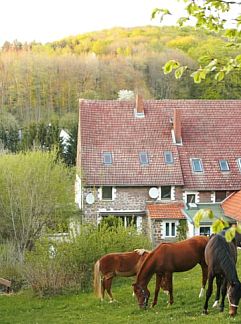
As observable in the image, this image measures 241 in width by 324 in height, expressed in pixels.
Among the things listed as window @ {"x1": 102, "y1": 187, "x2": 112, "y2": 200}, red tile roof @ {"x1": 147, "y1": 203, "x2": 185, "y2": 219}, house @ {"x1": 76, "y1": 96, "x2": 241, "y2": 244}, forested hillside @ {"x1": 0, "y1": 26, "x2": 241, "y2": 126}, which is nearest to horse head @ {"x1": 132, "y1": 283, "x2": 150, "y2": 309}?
house @ {"x1": 76, "y1": 96, "x2": 241, "y2": 244}

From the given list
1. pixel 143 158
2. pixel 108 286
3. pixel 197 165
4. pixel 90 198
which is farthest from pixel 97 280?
pixel 197 165

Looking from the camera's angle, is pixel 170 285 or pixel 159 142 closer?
pixel 170 285

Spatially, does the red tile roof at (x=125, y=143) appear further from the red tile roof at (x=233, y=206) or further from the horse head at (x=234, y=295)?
the horse head at (x=234, y=295)

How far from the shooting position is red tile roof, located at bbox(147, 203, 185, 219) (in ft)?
92.5

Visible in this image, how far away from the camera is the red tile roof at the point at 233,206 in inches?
1058

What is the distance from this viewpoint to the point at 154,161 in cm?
3031

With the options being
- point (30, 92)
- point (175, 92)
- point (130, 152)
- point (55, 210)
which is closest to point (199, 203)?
point (130, 152)

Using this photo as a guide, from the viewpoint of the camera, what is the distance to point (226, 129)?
3209 cm

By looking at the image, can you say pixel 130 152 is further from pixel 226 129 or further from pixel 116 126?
pixel 226 129

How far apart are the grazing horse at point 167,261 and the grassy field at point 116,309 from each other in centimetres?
50

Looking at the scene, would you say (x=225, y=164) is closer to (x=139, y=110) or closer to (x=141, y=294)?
(x=139, y=110)

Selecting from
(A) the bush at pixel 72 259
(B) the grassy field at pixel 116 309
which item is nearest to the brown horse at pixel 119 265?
(B) the grassy field at pixel 116 309

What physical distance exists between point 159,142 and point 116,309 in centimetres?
1855

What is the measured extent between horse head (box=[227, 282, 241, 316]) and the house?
1695 centimetres
